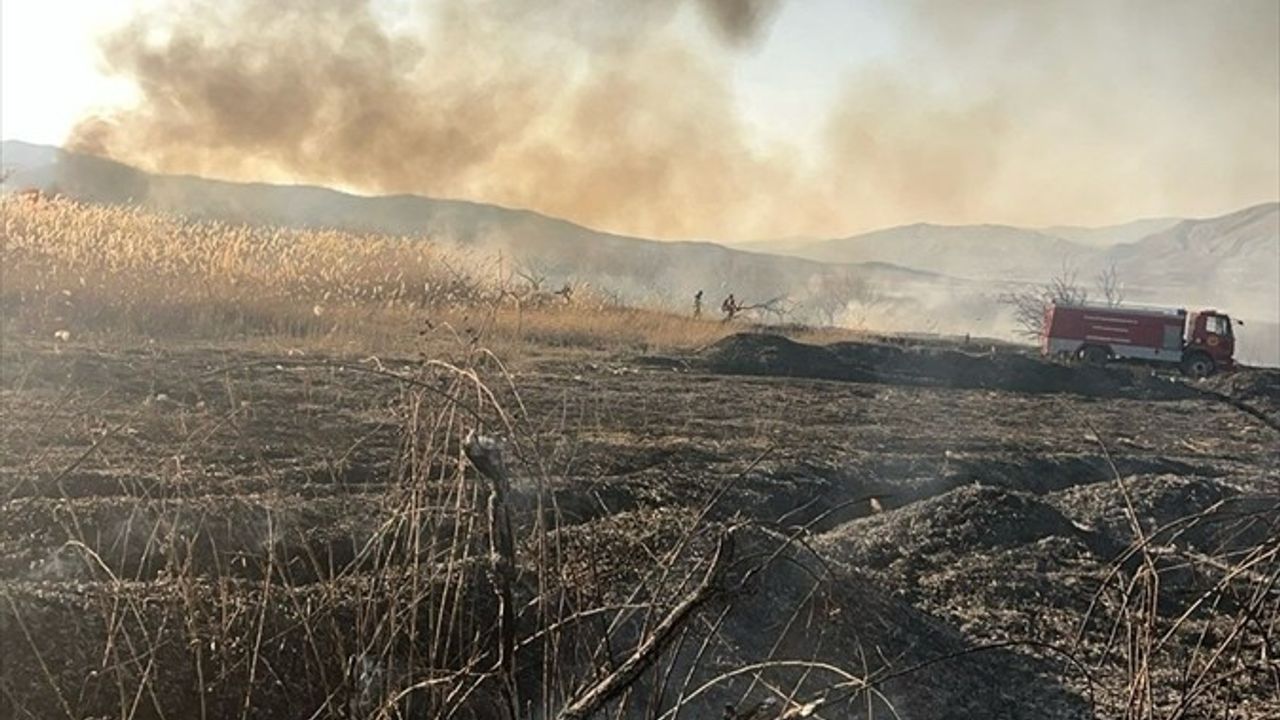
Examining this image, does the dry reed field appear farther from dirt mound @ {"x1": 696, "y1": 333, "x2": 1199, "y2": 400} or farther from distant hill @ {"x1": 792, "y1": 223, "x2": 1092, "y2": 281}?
distant hill @ {"x1": 792, "y1": 223, "x2": 1092, "y2": 281}

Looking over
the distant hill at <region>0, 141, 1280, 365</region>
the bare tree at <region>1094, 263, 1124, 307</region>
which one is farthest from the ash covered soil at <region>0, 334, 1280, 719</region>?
the bare tree at <region>1094, 263, 1124, 307</region>

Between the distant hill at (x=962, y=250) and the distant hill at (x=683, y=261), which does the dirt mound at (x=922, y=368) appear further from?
the distant hill at (x=962, y=250)

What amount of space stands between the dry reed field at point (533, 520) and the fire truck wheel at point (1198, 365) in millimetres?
9172

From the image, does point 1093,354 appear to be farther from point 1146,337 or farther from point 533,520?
point 533,520

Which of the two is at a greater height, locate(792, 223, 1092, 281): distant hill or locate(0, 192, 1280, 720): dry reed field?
locate(792, 223, 1092, 281): distant hill

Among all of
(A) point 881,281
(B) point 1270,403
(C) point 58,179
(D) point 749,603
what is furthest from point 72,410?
(A) point 881,281

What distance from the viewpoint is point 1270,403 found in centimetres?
1684

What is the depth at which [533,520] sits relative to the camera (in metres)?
4.16

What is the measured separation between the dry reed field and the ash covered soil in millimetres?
26

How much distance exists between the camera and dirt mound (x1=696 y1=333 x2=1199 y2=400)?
15844 millimetres

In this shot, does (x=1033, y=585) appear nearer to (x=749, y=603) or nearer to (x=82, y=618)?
(x=749, y=603)

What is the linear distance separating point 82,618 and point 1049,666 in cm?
343

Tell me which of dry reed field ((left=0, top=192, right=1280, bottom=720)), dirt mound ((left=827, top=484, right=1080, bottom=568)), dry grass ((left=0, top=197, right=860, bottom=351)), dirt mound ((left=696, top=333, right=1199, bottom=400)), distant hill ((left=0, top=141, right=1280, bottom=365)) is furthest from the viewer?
distant hill ((left=0, top=141, right=1280, bottom=365))

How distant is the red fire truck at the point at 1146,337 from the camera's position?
22781 mm
